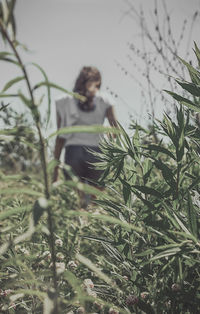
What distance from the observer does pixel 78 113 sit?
2.99 meters

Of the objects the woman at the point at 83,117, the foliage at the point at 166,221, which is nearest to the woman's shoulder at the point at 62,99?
the woman at the point at 83,117

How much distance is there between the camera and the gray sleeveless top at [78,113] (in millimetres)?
2961

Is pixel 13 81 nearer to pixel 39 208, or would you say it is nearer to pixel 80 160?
pixel 39 208

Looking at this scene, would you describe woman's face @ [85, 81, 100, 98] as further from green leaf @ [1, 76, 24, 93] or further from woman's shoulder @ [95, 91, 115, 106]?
green leaf @ [1, 76, 24, 93]

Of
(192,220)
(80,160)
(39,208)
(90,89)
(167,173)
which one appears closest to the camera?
(39,208)

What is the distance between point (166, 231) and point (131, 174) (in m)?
0.34

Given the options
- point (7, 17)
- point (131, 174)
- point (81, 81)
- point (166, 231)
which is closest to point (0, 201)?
point (131, 174)

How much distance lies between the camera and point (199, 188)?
36.4 inches

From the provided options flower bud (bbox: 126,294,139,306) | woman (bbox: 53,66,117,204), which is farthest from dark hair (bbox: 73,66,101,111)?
flower bud (bbox: 126,294,139,306)

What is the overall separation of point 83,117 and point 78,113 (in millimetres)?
68

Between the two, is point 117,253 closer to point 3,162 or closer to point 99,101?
point 99,101

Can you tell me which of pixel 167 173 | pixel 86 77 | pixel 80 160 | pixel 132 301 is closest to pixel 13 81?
pixel 167 173

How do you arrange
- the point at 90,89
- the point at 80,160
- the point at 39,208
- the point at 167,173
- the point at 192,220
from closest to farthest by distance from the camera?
the point at 39,208, the point at 192,220, the point at 167,173, the point at 80,160, the point at 90,89

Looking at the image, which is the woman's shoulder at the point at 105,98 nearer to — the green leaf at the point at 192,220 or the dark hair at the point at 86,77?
the dark hair at the point at 86,77
